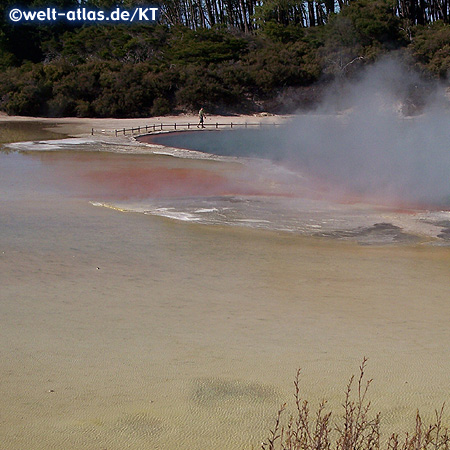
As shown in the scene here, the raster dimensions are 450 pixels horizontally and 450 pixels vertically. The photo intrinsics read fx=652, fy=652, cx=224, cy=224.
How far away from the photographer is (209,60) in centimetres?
5203

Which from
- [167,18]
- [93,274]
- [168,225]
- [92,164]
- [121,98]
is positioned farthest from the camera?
[167,18]

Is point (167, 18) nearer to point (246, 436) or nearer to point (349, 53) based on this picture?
point (349, 53)

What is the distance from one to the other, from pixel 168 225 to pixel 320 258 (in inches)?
140

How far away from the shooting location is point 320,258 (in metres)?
10.2

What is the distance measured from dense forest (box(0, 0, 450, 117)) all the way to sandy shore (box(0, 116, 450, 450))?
120ft

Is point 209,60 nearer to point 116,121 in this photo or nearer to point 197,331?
point 116,121

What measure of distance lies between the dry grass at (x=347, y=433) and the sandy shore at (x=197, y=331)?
7.6 inches

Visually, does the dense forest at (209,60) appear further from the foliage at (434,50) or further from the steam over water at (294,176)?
the steam over water at (294,176)

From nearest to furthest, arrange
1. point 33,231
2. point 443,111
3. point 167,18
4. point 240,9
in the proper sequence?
point 33,231
point 443,111
point 240,9
point 167,18

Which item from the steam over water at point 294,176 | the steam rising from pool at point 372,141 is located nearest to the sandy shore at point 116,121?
the steam rising from pool at point 372,141

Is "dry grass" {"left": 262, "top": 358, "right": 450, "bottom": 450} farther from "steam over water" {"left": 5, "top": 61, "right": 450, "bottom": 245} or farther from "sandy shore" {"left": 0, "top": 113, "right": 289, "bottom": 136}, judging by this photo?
"sandy shore" {"left": 0, "top": 113, "right": 289, "bottom": 136}

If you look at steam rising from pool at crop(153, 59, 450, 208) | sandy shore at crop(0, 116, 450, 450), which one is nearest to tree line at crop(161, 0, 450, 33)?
steam rising from pool at crop(153, 59, 450, 208)

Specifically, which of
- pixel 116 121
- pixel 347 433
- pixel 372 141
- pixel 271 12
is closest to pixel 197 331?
pixel 347 433

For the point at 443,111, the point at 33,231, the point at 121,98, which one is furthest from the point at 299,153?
the point at 121,98
